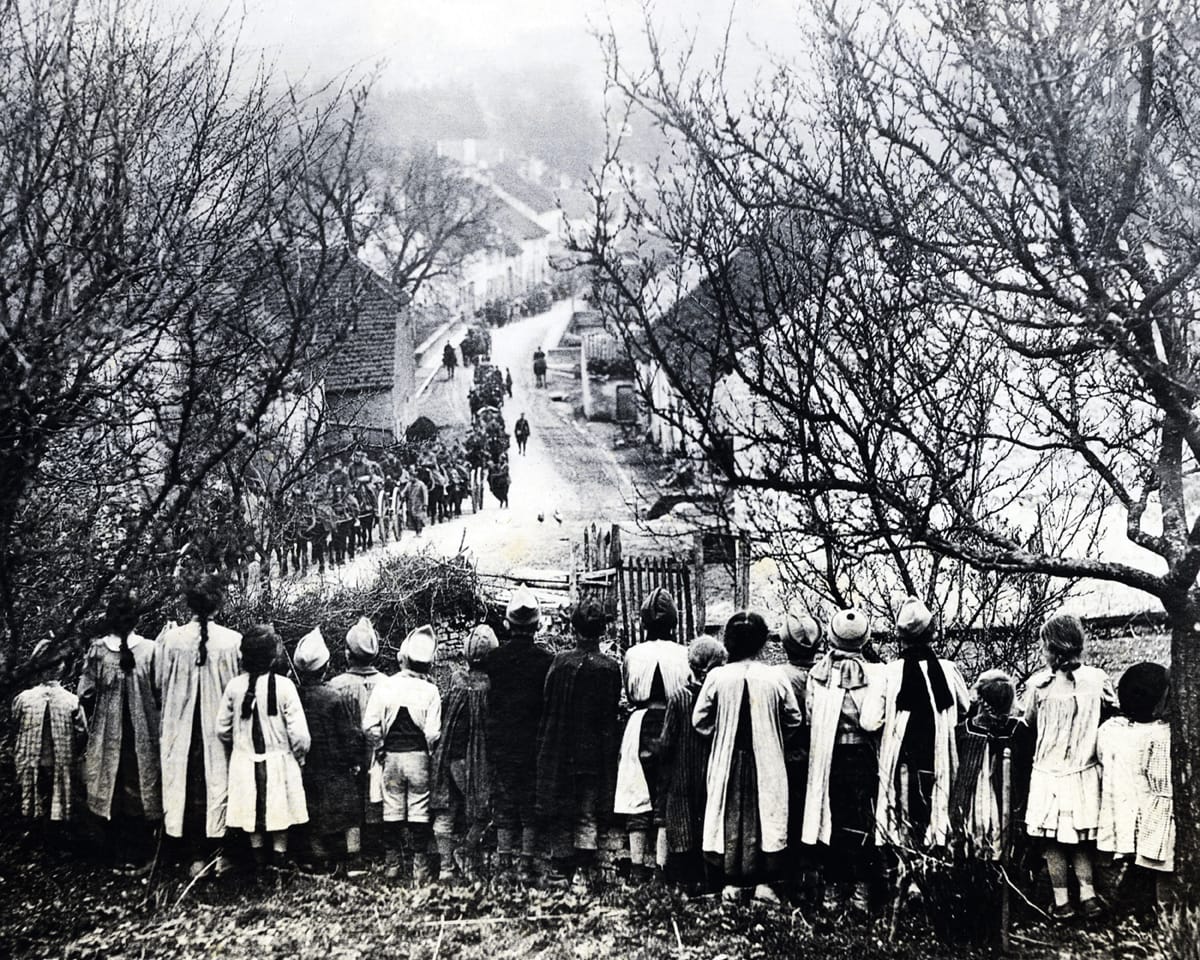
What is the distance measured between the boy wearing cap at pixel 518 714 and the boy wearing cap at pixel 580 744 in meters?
0.06

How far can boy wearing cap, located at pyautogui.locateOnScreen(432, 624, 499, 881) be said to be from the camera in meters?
4.61

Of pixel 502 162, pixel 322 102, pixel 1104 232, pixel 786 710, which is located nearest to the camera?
pixel 1104 232

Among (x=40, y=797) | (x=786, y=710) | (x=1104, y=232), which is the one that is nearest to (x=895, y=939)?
(x=786, y=710)

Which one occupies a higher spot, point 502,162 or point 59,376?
point 502,162

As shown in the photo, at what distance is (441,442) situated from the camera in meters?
6.44

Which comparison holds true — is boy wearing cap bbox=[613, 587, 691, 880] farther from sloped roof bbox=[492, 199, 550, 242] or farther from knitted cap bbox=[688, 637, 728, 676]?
sloped roof bbox=[492, 199, 550, 242]

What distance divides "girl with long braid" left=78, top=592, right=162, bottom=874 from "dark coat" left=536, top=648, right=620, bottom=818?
220 centimetres

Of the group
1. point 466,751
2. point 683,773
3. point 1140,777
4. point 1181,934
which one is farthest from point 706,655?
point 1181,934

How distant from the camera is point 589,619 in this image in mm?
4484

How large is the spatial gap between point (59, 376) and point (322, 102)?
257 centimetres

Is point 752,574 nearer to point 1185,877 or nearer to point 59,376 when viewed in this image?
point 1185,877

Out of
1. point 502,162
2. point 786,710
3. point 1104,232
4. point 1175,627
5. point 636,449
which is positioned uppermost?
point 502,162

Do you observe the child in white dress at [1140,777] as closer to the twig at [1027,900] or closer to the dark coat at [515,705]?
the twig at [1027,900]

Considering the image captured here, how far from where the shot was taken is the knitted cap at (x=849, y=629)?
4.24m
